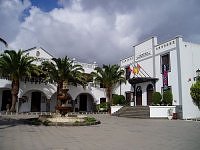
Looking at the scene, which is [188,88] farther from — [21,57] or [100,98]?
[21,57]

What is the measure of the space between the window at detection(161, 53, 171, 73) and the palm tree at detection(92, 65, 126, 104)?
766 cm

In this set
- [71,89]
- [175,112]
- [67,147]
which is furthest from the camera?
[71,89]

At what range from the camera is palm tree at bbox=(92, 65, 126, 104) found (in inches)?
1406

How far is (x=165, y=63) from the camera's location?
28797 mm

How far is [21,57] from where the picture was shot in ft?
96.9

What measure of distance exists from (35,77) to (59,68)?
11.7 ft

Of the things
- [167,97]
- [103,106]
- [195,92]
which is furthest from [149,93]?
[103,106]

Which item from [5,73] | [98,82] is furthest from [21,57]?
[98,82]

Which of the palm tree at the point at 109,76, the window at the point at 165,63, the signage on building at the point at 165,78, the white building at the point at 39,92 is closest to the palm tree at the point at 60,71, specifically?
the white building at the point at 39,92

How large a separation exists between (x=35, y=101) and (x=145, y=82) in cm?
1482

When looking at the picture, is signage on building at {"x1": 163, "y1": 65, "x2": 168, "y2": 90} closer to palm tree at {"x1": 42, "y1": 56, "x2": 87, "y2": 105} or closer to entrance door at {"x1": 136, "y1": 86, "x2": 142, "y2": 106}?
entrance door at {"x1": 136, "y1": 86, "x2": 142, "y2": 106}

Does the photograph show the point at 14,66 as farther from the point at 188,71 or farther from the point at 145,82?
the point at 188,71

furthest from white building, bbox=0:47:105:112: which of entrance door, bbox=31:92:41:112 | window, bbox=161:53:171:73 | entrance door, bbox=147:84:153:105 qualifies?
window, bbox=161:53:171:73

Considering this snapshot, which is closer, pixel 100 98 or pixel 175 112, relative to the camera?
pixel 175 112
